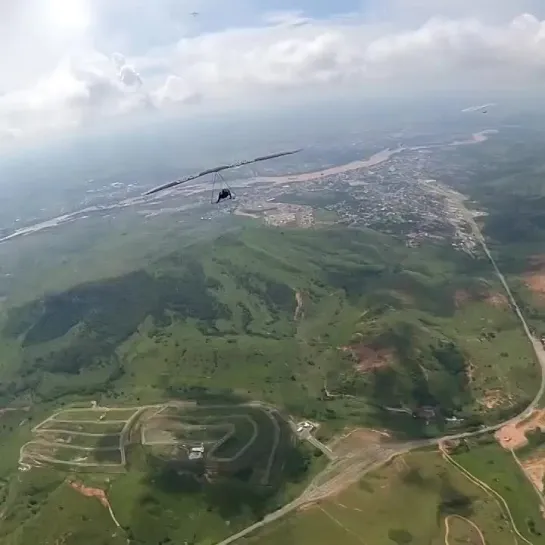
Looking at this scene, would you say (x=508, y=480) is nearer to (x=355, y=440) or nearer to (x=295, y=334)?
(x=355, y=440)

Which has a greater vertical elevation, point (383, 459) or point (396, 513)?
point (383, 459)

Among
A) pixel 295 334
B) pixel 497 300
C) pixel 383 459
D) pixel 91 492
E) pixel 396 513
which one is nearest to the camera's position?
pixel 396 513

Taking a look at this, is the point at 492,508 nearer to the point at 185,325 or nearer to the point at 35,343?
the point at 185,325

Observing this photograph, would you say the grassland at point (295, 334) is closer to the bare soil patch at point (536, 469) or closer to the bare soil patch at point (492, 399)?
the bare soil patch at point (492, 399)

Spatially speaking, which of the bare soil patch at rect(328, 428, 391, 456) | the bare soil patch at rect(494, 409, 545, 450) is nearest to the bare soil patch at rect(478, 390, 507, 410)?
the bare soil patch at rect(494, 409, 545, 450)

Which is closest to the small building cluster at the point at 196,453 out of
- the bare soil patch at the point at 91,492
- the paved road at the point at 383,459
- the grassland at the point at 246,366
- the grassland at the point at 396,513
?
the grassland at the point at 246,366

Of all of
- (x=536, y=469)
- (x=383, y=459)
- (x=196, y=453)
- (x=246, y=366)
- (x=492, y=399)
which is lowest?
(x=536, y=469)

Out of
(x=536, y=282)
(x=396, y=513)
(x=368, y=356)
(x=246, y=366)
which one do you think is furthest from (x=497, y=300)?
(x=396, y=513)

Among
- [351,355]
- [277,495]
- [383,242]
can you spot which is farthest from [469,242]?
[277,495]
